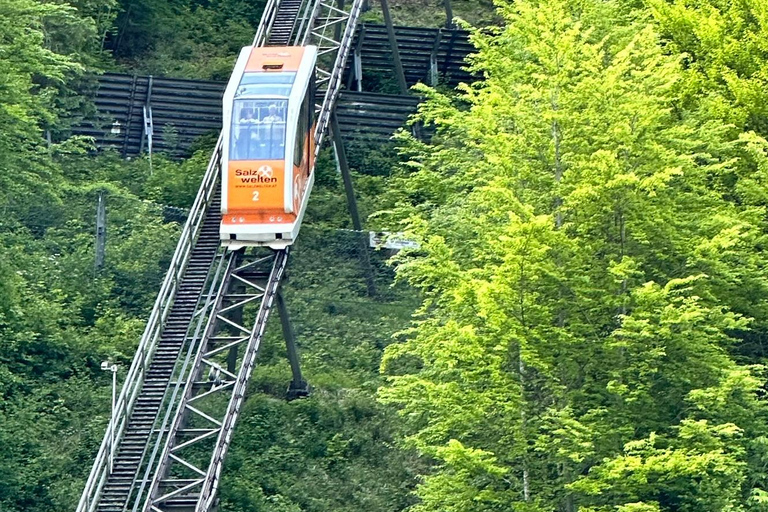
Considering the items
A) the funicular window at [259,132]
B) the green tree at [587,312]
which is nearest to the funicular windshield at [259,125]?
the funicular window at [259,132]

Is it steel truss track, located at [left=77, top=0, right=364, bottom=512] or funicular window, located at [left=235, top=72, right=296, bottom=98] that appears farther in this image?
funicular window, located at [left=235, top=72, right=296, bottom=98]

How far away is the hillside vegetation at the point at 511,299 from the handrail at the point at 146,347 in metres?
2.03

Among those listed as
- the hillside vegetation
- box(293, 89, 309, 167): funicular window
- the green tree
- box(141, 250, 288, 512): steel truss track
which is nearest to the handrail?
box(141, 250, 288, 512): steel truss track

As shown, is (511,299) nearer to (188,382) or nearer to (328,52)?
(188,382)

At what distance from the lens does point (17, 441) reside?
38969mm

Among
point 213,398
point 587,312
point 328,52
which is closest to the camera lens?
point 587,312

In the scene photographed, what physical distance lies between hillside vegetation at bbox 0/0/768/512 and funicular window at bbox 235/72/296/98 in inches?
121

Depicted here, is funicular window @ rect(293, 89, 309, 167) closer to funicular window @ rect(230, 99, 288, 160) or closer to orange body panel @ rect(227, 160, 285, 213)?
funicular window @ rect(230, 99, 288, 160)

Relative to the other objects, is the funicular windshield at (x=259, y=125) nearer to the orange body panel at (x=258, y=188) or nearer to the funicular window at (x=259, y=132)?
the funicular window at (x=259, y=132)

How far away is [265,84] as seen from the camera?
41.3 meters

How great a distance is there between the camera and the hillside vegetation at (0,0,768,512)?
111ft

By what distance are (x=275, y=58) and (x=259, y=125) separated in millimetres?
2854

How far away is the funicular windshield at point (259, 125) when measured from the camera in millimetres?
40281

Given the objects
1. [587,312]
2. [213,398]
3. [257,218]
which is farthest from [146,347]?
[587,312]
